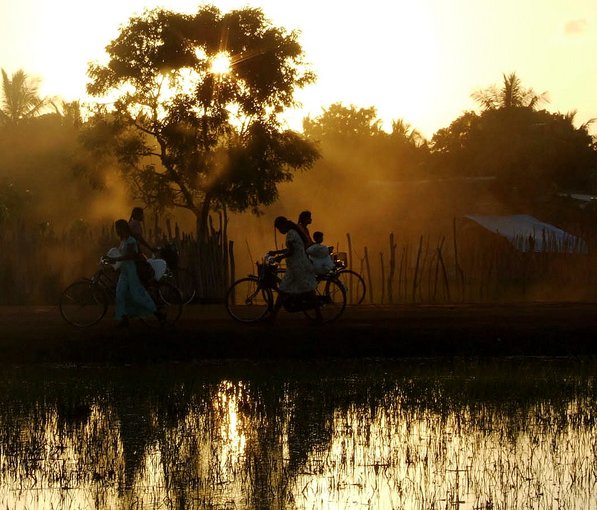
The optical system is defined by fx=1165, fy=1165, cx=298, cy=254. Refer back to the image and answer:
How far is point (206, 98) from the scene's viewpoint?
109 ft

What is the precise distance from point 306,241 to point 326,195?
3365cm

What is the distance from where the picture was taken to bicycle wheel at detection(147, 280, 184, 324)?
17.2 m

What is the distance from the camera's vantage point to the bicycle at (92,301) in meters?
17.2

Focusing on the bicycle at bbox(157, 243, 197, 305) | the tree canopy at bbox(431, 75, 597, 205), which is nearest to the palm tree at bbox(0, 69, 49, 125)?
the tree canopy at bbox(431, 75, 597, 205)

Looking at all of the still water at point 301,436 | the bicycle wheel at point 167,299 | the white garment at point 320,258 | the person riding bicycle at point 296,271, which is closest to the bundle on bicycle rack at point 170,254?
the bicycle wheel at point 167,299

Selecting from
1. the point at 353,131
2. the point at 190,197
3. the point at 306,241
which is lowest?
the point at 306,241

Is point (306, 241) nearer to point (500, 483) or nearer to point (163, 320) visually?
point (163, 320)

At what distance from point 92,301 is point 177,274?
650cm

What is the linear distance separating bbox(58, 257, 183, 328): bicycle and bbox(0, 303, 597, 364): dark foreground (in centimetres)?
22

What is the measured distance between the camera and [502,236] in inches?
1565

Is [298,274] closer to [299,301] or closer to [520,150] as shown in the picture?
[299,301]

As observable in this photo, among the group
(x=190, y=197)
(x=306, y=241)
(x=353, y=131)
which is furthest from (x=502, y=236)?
(x=353, y=131)

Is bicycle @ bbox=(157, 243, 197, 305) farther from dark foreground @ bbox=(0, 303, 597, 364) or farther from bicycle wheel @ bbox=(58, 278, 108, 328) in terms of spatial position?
dark foreground @ bbox=(0, 303, 597, 364)

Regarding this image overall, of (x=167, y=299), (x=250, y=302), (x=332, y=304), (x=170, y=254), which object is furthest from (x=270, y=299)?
(x=170, y=254)
